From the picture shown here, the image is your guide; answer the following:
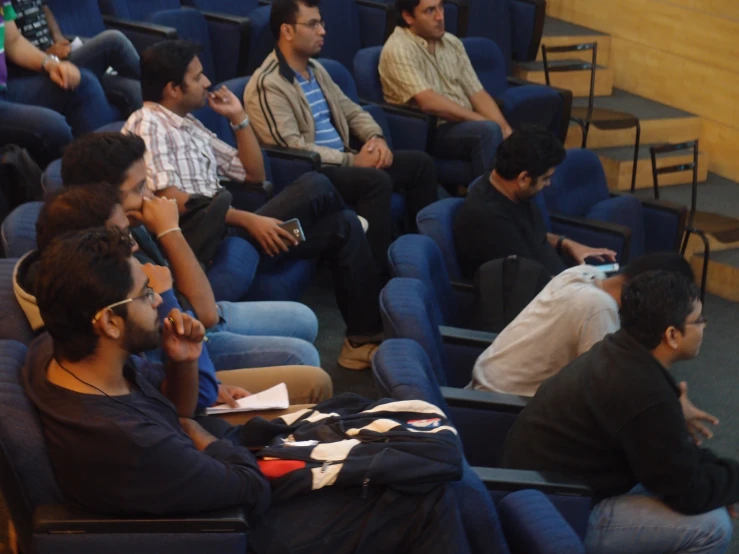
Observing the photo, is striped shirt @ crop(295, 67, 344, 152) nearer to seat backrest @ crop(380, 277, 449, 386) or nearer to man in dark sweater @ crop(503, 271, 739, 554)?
seat backrest @ crop(380, 277, 449, 386)

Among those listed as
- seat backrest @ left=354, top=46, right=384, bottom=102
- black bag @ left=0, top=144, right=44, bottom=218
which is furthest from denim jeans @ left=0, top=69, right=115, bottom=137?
seat backrest @ left=354, top=46, right=384, bottom=102

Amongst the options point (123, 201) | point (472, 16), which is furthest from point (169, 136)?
point (472, 16)

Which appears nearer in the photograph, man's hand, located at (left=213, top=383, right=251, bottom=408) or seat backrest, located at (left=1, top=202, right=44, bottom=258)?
man's hand, located at (left=213, top=383, right=251, bottom=408)

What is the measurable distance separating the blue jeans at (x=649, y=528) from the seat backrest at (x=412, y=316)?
494 millimetres

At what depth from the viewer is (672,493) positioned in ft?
6.57

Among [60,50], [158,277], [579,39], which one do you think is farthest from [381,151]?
[579,39]

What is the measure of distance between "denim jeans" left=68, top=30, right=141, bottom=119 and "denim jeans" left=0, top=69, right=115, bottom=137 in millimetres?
230

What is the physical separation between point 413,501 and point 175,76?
1.66 meters

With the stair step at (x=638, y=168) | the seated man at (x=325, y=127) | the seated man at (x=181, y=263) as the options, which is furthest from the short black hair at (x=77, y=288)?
the stair step at (x=638, y=168)

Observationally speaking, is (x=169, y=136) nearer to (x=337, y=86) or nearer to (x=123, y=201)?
(x=123, y=201)

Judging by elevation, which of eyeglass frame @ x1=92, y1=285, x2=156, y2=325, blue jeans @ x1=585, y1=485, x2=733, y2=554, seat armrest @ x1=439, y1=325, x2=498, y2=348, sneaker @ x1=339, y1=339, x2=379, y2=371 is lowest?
sneaker @ x1=339, y1=339, x2=379, y2=371

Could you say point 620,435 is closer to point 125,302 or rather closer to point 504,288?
point 504,288

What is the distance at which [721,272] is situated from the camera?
4.25 meters

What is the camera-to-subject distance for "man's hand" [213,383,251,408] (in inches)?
84.5
